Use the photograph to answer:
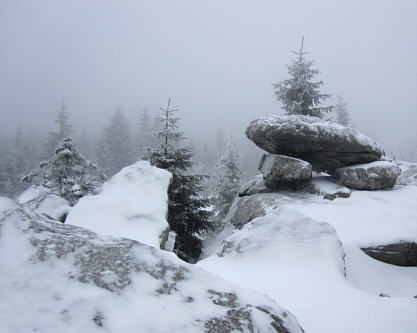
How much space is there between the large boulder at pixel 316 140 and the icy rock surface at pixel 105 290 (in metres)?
9.89

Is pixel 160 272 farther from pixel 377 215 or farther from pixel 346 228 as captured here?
pixel 377 215

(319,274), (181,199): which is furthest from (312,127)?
(319,274)

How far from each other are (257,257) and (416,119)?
155 metres

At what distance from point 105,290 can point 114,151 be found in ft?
127

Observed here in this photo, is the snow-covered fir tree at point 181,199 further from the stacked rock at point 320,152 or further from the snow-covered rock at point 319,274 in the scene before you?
the snow-covered rock at point 319,274

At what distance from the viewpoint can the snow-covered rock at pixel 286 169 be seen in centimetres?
1139

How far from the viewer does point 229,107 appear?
175 m

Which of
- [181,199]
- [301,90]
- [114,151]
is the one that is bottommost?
[114,151]

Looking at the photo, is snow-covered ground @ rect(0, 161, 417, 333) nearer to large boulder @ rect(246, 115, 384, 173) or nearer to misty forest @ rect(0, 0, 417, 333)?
misty forest @ rect(0, 0, 417, 333)

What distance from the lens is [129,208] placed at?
24.5 feet

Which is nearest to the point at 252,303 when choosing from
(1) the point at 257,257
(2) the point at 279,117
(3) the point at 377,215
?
(1) the point at 257,257

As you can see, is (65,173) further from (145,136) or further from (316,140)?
(145,136)

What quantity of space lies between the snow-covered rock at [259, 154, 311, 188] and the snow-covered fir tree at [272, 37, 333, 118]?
5808mm

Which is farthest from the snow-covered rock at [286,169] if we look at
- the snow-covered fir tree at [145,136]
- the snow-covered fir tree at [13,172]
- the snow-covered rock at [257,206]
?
the snow-covered fir tree at [13,172]
